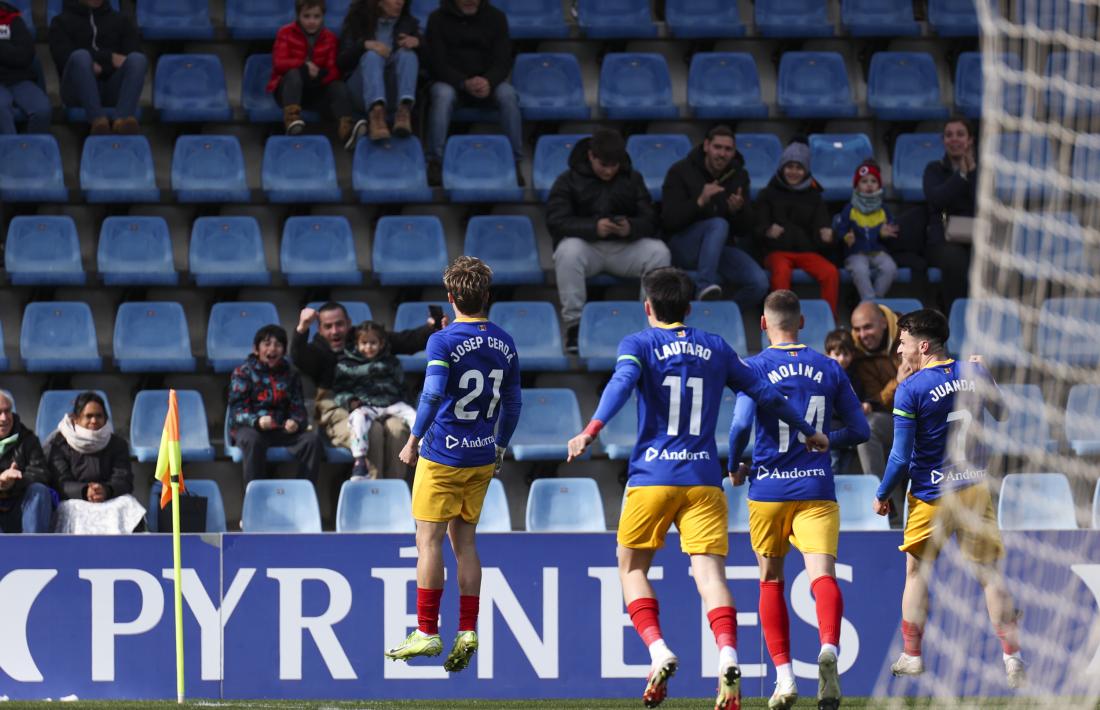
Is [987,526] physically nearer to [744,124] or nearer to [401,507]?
[401,507]

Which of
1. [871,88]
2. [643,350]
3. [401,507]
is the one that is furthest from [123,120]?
[643,350]

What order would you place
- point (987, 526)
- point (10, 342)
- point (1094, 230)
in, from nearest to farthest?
point (987, 526)
point (1094, 230)
point (10, 342)

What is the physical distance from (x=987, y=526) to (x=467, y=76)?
6.58 m

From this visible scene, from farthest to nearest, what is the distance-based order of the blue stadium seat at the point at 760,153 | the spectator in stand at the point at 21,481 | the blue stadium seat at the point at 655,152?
the blue stadium seat at the point at 760,153 → the blue stadium seat at the point at 655,152 → the spectator in stand at the point at 21,481

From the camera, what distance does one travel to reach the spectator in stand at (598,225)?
1191 cm

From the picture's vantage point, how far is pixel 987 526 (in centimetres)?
800

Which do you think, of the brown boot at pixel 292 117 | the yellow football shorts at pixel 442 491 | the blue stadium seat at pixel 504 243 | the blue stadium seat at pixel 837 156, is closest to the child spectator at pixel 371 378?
the blue stadium seat at pixel 504 243

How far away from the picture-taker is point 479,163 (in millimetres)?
13016

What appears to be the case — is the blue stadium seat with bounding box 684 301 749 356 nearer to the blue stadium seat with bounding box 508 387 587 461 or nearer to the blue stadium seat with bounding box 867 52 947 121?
the blue stadium seat with bounding box 508 387 587 461

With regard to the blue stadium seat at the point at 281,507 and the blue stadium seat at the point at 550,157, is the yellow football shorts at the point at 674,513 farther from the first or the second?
the blue stadium seat at the point at 550,157

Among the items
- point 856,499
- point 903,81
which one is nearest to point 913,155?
point 903,81

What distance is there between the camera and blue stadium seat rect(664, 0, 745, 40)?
14031 mm

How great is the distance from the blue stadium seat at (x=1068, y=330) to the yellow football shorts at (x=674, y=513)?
518 cm

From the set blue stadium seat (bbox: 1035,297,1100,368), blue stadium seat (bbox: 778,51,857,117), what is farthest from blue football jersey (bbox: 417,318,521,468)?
blue stadium seat (bbox: 778,51,857,117)
